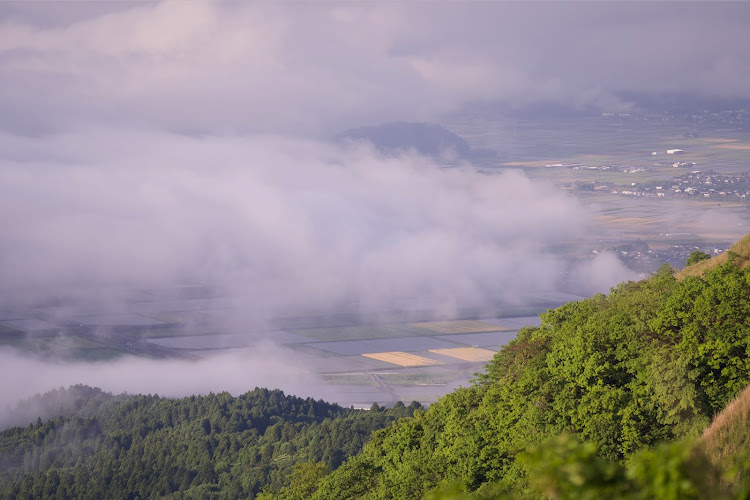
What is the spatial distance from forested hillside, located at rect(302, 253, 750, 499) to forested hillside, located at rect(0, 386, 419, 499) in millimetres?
61324

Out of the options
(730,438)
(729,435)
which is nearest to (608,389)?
(729,435)

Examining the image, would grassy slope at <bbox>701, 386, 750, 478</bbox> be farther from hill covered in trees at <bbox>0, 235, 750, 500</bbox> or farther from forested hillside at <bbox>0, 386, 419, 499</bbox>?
forested hillside at <bbox>0, 386, 419, 499</bbox>

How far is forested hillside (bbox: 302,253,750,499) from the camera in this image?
42750 millimetres

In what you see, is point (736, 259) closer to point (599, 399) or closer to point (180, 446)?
point (599, 399)

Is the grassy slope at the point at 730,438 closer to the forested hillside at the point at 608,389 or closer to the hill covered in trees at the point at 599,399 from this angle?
the hill covered in trees at the point at 599,399

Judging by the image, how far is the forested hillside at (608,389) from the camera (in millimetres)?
42750

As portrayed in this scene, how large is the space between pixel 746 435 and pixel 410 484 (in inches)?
1021

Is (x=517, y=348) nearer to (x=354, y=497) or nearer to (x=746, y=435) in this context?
(x=354, y=497)

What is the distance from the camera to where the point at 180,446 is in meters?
152

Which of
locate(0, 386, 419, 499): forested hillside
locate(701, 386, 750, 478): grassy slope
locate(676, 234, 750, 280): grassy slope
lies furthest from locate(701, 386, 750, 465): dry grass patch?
locate(0, 386, 419, 499): forested hillside

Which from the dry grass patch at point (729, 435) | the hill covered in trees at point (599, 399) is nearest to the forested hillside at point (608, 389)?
the hill covered in trees at point (599, 399)

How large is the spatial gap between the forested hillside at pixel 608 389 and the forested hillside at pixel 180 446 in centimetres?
6132

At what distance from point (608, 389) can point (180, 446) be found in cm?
12033

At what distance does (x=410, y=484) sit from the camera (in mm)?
51188
